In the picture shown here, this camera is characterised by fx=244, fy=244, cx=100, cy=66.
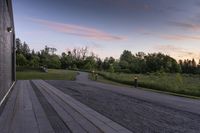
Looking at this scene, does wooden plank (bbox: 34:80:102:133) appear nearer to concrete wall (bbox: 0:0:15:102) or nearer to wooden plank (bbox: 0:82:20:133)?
wooden plank (bbox: 0:82:20:133)

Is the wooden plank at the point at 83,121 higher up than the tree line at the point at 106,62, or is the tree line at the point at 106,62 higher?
the tree line at the point at 106,62

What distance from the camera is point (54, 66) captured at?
6575cm

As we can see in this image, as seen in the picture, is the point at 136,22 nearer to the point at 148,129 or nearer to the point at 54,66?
the point at 148,129

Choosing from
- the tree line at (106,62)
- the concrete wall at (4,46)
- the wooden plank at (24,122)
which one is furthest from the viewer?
the tree line at (106,62)

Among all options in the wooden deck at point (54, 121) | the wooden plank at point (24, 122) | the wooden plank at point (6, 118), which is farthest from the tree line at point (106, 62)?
the wooden plank at point (24, 122)

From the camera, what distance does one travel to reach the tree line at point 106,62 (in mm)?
59281

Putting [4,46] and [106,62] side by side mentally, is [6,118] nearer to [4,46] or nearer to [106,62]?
[4,46]

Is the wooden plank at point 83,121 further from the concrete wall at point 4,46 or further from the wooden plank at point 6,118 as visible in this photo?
the concrete wall at point 4,46

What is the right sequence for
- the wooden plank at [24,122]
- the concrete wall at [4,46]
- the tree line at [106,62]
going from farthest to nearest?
the tree line at [106,62], the concrete wall at [4,46], the wooden plank at [24,122]

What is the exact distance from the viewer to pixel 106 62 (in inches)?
2753

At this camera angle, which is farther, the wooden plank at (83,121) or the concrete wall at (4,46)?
the concrete wall at (4,46)

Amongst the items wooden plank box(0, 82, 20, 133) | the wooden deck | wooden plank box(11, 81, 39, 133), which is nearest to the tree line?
wooden plank box(0, 82, 20, 133)

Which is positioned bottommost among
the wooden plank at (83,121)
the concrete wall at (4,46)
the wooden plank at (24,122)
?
the wooden plank at (83,121)

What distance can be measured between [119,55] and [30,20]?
5388 cm
